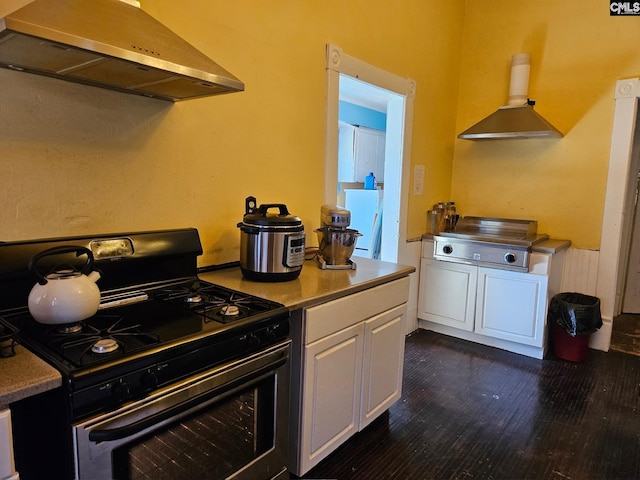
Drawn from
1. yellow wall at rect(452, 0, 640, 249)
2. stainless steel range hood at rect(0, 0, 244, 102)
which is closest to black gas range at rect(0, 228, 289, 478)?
stainless steel range hood at rect(0, 0, 244, 102)

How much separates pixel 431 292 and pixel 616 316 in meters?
2.17

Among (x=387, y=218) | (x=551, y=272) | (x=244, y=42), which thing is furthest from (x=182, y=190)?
(x=551, y=272)

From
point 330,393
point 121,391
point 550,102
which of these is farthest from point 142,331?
point 550,102

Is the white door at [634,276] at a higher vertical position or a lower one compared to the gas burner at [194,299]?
lower

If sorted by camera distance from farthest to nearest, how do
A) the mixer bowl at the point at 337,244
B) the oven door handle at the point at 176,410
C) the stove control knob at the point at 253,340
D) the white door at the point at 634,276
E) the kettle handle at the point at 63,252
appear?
the white door at the point at 634,276, the mixer bowl at the point at 337,244, the stove control knob at the point at 253,340, the kettle handle at the point at 63,252, the oven door handle at the point at 176,410

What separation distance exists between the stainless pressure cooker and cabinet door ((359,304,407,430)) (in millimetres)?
464

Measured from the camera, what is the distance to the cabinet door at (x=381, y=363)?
80.4 inches

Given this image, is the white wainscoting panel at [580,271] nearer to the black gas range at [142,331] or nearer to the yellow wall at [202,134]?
the yellow wall at [202,134]

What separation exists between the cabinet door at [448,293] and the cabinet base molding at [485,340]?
9cm

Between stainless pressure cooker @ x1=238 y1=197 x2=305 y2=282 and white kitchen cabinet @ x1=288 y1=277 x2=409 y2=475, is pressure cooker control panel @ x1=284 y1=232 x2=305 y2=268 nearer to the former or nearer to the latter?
stainless pressure cooker @ x1=238 y1=197 x2=305 y2=282

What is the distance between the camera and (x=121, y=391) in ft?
3.50

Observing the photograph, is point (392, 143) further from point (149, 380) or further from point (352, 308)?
point (149, 380)

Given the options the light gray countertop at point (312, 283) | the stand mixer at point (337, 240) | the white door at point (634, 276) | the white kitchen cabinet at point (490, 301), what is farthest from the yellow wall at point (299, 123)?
the white door at point (634, 276)

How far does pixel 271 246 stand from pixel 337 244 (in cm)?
45
